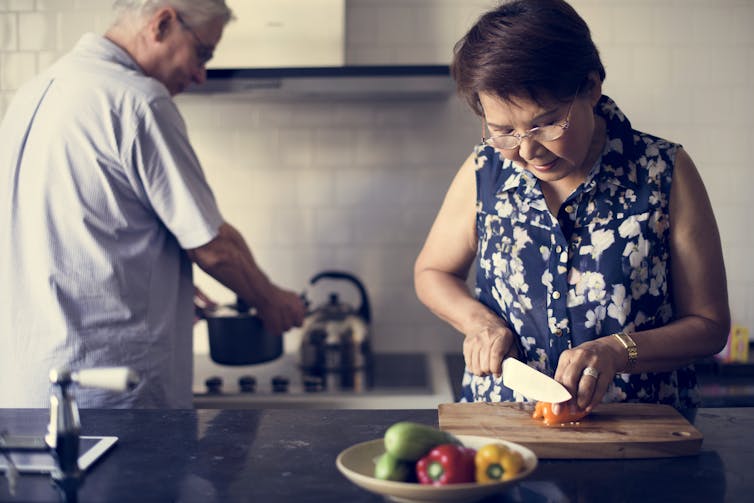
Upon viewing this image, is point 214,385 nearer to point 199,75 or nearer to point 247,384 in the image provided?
point 247,384

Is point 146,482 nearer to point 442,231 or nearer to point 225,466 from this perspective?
point 225,466

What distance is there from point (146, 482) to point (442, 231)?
949 millimetres

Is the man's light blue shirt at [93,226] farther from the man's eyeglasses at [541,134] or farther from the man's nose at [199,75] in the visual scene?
the man's eyeglasses at [541,134]

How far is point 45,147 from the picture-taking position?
2.06 metres

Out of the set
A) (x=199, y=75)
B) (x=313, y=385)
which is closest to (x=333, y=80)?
(x=199, y=75)

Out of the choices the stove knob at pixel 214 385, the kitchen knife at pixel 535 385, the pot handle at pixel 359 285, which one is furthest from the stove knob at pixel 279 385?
the kitchen knife at pixel 535 385

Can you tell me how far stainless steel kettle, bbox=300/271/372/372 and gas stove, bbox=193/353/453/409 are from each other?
1.2 inches

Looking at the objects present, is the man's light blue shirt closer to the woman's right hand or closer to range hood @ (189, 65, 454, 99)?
range hood @ (189, 65, 454, 99)

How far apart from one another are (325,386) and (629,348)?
133cm

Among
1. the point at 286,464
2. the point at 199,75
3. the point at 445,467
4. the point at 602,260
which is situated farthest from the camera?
the point at 199,75

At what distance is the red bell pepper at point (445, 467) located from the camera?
1.14 meters

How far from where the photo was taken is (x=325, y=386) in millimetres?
2744

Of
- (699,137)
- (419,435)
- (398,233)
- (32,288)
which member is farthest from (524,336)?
(699,137)

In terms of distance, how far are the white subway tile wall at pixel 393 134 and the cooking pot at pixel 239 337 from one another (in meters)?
0.59
